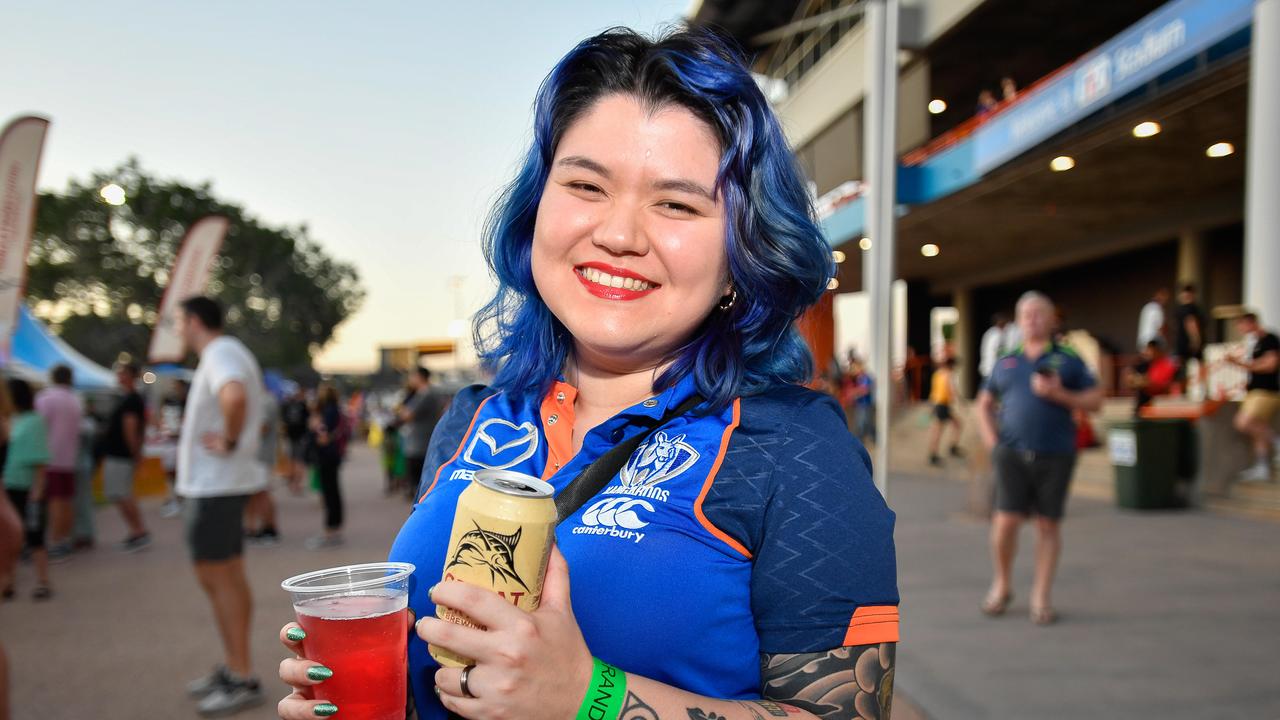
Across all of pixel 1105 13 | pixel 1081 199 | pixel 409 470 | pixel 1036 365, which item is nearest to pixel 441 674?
pixel 1036 365

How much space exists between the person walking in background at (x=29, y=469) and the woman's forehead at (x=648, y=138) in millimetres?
7799

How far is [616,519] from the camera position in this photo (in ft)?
4.27

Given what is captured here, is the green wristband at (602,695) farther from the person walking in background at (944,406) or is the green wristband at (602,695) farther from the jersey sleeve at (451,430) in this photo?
the person walking in background at (944,406)

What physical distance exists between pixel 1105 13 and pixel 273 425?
1916 cm

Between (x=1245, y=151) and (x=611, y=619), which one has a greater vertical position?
(x=1245, y=151)

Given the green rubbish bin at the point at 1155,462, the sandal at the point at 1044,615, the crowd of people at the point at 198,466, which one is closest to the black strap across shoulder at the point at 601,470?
the crowd of people at the point at 198,466

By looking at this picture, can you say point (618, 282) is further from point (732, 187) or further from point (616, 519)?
point (616, 519)

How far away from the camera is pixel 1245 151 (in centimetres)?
1380

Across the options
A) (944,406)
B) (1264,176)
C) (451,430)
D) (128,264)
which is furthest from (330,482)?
(128,264)

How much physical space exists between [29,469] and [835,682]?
28.1 feet

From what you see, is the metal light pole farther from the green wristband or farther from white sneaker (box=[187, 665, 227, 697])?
white sneaker (box=[187, 665, 227, 697])

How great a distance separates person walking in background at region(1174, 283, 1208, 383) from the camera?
12086mm

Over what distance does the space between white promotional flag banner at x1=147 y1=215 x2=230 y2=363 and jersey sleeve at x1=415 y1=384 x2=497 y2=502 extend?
16.5m

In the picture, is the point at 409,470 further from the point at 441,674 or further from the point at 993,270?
the point at 993,270
